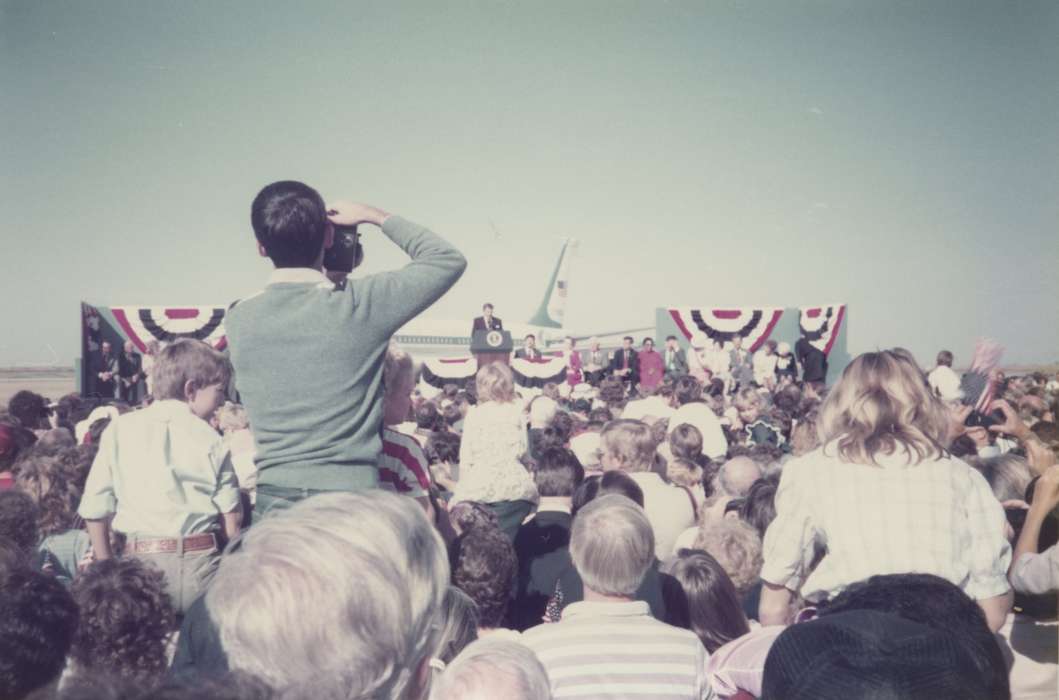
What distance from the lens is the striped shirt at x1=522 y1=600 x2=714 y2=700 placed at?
221 cm

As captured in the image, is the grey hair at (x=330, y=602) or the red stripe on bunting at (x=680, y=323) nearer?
the grey hair at (x=330, y=602)

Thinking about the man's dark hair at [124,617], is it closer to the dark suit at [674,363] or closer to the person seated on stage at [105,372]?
the person seated on stage at [105,372]

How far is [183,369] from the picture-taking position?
3.16 metres

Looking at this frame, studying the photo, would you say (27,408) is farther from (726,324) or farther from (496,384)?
(726,324)

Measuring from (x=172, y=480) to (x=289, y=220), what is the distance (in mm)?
1285

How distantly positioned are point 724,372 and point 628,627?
13.7 m

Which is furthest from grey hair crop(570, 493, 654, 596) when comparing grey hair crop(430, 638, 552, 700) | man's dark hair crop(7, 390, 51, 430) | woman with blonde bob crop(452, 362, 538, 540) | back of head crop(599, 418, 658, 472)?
man's dark hair crop(7, 390, 51, 430)

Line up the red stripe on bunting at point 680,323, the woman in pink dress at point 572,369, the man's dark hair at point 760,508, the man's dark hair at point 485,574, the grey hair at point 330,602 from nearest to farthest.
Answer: the grey hair at point 330,602 < the man's dark hair at point 485,574 < the man's dark hair at point 760,508 < the woman in pink dress at point 572,369 < the red stripe on bunting at point 680,323

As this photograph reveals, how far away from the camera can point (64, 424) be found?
7.55 metres

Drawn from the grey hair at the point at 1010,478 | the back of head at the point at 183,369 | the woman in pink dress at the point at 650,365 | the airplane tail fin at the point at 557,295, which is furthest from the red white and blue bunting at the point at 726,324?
the airplane tail fin at the point at 557,295

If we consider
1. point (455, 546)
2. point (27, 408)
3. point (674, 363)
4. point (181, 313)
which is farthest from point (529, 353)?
point (455, 546)

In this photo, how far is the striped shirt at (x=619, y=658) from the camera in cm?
221

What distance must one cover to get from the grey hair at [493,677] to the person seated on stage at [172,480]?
174cm

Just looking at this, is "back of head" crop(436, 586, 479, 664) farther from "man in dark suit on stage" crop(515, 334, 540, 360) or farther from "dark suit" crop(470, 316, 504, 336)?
"man in dark suit on stage" crop(515, 334, 540, 360)
